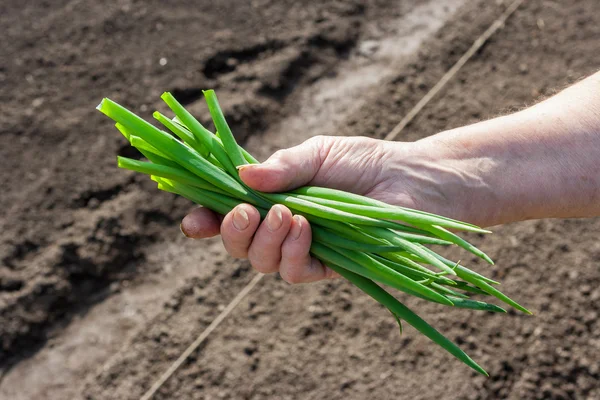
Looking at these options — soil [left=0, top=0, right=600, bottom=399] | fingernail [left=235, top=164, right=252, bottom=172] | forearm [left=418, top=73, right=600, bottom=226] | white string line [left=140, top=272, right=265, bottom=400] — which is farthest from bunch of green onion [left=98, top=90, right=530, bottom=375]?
white string line [left=140, top=272, right=265, bottom=400]

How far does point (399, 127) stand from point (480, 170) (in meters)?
1.78

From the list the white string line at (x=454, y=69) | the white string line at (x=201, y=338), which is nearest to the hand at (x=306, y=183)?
the white string line at (x=201, y=338)

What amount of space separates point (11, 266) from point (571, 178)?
2.58 m

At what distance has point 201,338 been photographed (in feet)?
8.59

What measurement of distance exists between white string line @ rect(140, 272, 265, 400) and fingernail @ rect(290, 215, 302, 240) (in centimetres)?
138

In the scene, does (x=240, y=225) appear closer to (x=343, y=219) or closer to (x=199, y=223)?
(x=199, y=223)

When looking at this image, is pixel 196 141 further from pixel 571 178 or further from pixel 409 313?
pixel 571 178

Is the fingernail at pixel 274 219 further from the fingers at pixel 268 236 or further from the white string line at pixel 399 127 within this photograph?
the white string line at pixel 399 127

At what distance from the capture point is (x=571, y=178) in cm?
159

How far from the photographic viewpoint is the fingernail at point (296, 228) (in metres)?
1.41

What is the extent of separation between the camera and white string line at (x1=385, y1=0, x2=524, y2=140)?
340cm

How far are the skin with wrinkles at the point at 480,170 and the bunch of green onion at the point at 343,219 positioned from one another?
0.11 metres

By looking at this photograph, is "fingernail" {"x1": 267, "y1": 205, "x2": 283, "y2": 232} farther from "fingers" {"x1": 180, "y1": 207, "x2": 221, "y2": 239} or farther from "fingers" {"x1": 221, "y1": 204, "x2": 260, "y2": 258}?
"fingers" {"x1": 180, "y1": 207, "x2": 221, "y2": 239}

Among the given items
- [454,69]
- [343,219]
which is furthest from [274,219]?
[454,69]
